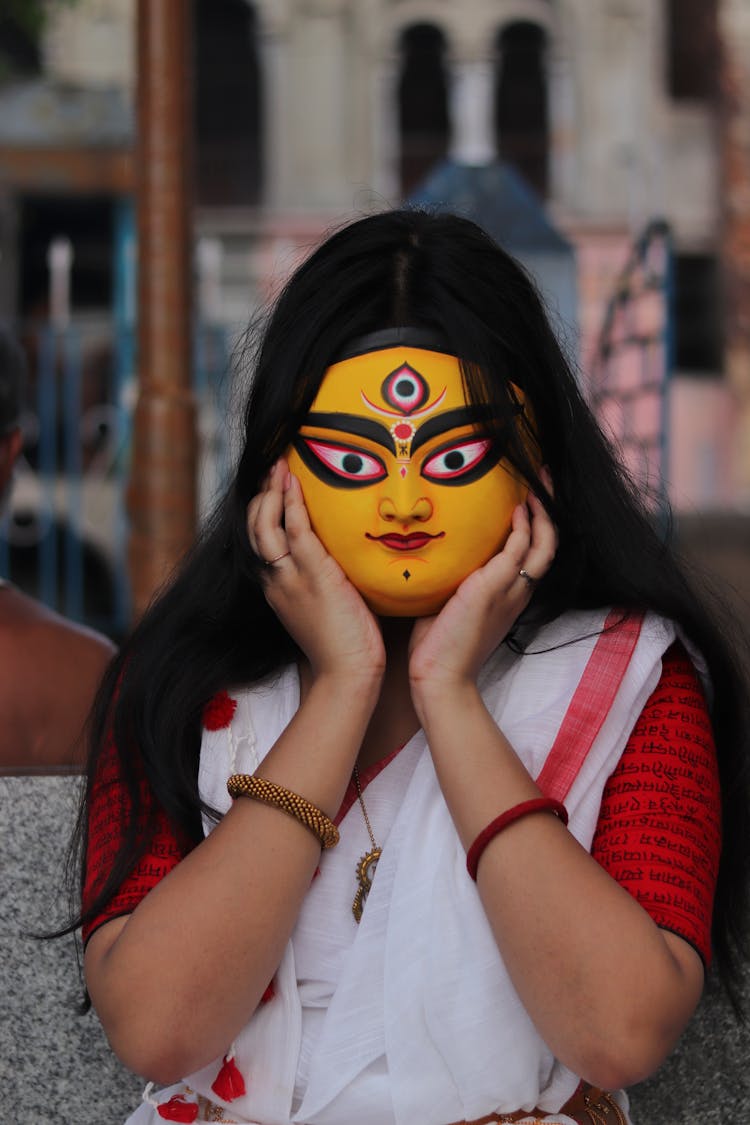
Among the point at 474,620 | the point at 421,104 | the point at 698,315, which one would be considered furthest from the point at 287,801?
the point at 698,315

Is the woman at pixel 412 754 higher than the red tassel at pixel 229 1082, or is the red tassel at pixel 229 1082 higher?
the woman at pixel 412 754

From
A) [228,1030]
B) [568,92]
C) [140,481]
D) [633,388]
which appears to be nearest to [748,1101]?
[228,1030]

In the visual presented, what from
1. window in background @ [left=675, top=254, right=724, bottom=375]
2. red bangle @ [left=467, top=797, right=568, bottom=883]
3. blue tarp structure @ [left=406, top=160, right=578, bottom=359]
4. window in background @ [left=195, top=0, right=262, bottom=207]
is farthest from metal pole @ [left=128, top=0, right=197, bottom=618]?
window in background @ [left=675, top=254, right=724, bottom=375]

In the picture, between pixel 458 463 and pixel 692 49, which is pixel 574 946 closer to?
pixel 458 463

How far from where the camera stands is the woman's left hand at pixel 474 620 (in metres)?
1.67

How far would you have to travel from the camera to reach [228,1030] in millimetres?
1576

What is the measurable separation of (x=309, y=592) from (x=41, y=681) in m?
1.05

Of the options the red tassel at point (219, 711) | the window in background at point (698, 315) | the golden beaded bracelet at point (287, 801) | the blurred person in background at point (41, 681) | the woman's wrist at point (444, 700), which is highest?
the woman's wrist at point (444, 700)

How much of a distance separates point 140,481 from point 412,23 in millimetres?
12721

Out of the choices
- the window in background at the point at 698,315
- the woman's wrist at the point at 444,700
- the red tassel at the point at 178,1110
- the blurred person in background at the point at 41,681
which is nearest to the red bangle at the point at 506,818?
the woman's wrist at the point at 444,700

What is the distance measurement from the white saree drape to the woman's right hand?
0.16 metres

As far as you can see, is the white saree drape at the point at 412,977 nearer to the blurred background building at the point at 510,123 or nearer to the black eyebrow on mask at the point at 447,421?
the black eyebrow on mask at the point at 447,421

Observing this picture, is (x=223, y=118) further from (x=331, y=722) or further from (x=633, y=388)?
(x=331, y=722)

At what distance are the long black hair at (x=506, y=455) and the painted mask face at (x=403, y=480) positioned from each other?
33mm
